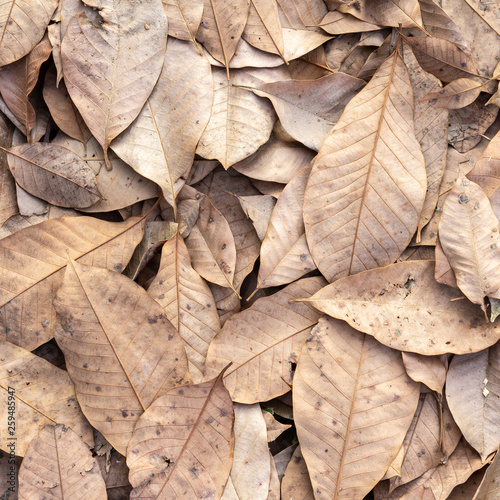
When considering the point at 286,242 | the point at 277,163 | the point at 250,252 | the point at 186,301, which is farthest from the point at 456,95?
the point at 186,301

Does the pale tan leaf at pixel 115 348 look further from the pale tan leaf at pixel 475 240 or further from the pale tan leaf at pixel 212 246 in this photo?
the pale tan leaf at pixel 475 240

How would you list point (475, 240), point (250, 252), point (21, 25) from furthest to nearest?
point (250, 252), point (21, 25), point (475, 240)

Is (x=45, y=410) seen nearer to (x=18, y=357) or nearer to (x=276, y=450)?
(x=18, y=357)

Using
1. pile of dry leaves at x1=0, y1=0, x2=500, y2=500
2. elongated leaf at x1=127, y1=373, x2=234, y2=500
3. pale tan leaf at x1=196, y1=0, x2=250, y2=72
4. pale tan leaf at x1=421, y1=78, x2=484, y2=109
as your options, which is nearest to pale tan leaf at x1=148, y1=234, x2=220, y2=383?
pile of dry leaves at x1=0, y1=0, x2=500, y2=500

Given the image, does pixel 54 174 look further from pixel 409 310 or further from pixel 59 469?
pixel 409 310

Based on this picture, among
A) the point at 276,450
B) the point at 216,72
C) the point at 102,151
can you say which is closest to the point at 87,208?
the point at 102,151

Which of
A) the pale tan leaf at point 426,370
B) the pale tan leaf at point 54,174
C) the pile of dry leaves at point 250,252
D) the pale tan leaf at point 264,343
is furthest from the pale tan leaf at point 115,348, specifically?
the pale tan leaf at point 426,370
